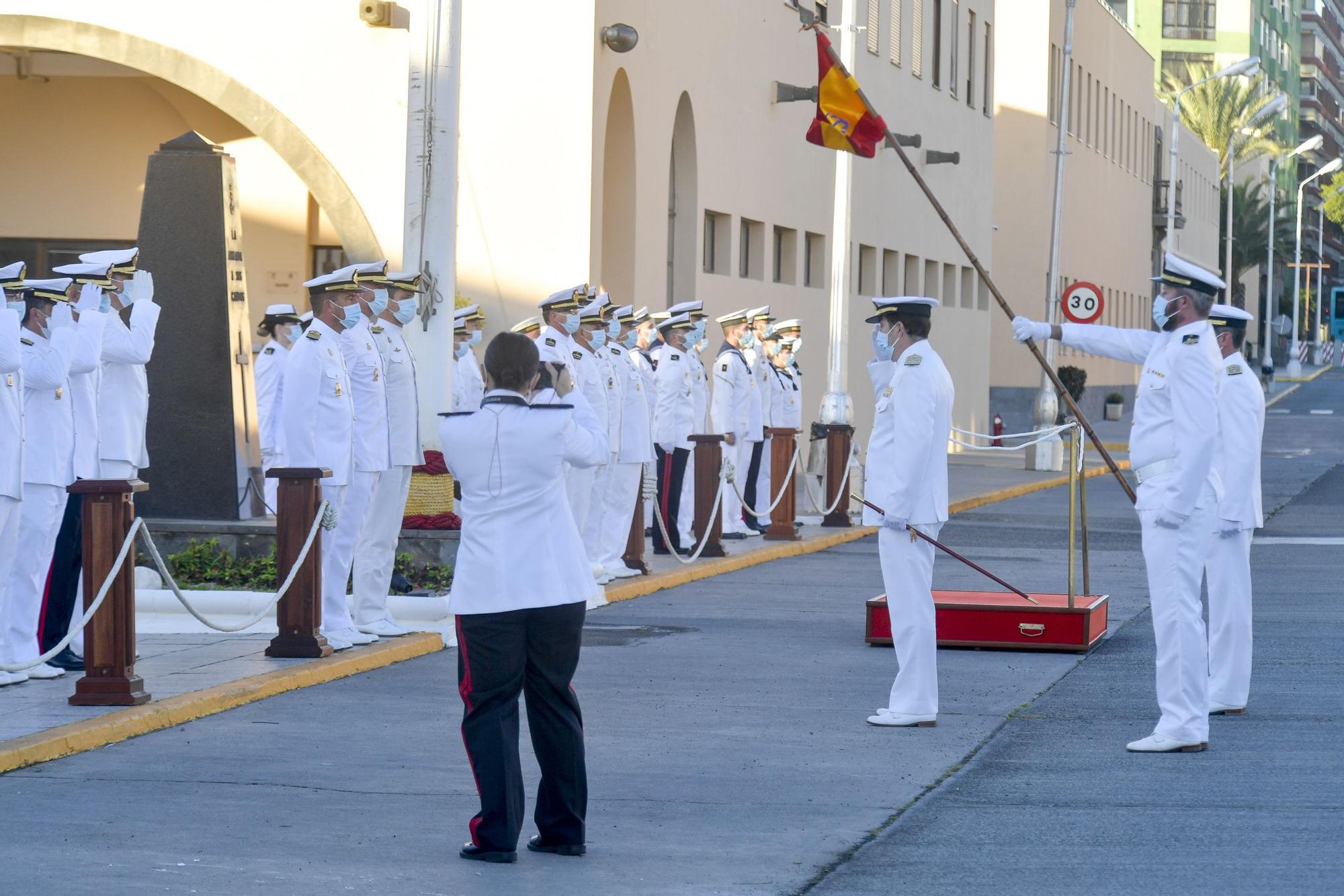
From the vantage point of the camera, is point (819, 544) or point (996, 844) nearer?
point (996, 844)

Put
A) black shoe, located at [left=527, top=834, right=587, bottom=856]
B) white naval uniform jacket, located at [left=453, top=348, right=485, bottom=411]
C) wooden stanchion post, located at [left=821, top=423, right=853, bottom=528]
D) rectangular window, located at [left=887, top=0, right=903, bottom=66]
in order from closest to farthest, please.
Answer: black shoe, located at [left=527, top=834, right=587, bottom=856] < white naval uniform jacket, located at [left=453, top=348, right=485, bottom=411] < wooden stanchion post, located at [left=821, top=423, right=853, bottom=528] < rectangular window, located at [left=887, top=0, right=903, bottom=66]

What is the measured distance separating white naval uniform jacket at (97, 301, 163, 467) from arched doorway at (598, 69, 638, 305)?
12.1 metres

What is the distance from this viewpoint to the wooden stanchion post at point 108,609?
31.4 feet

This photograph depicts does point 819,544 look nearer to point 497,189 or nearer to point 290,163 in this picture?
point 497,189

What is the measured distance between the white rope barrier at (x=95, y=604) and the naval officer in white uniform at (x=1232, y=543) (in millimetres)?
5229

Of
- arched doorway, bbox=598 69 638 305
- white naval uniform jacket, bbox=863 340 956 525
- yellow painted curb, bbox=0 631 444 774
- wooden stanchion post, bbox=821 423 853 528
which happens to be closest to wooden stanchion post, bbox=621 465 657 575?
yellow painted curb, bbox=0 631 444 774

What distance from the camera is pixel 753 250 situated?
1150 inches

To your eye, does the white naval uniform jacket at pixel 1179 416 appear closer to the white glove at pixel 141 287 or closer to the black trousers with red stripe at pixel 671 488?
the white glove at pixel 141 287

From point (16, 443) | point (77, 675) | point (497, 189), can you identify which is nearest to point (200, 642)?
point (77, 675)

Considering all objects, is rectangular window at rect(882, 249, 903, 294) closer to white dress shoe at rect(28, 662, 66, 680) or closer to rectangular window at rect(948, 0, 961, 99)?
rectangular window at rect(948, 0, 961, 99)

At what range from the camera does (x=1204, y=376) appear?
9.09 metres

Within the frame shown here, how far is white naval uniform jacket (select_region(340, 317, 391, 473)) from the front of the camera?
11.8m

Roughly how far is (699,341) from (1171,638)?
33.3 ft

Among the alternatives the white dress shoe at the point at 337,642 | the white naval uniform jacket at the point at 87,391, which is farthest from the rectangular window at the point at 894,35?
the white naval uniform jacket at the point at 87,391
